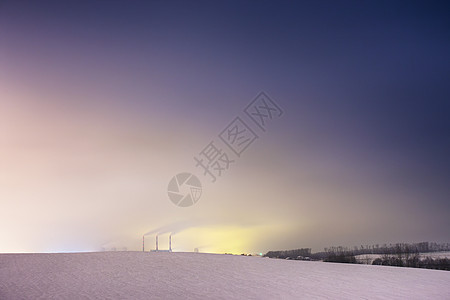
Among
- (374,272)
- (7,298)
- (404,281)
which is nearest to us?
(7,298)

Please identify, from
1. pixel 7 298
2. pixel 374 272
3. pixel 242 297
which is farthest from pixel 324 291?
pixel 7 298

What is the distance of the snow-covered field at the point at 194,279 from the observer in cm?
1557

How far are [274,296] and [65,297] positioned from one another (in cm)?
741

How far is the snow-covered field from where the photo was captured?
15.6m

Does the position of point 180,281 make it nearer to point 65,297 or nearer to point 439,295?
point 65,297

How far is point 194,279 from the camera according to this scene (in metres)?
19.3

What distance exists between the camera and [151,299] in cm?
1399

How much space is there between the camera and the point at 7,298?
45.2 ft

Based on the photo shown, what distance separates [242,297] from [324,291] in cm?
428

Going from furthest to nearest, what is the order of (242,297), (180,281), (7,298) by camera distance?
(180,281), (242,297), (7,298)

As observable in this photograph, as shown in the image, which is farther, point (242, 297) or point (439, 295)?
point (439, 295)

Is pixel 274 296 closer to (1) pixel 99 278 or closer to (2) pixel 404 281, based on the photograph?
(1) pixel 99 278

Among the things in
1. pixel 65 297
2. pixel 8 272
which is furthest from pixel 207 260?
pixel 65 297

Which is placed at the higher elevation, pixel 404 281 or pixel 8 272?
pixel 8 272
